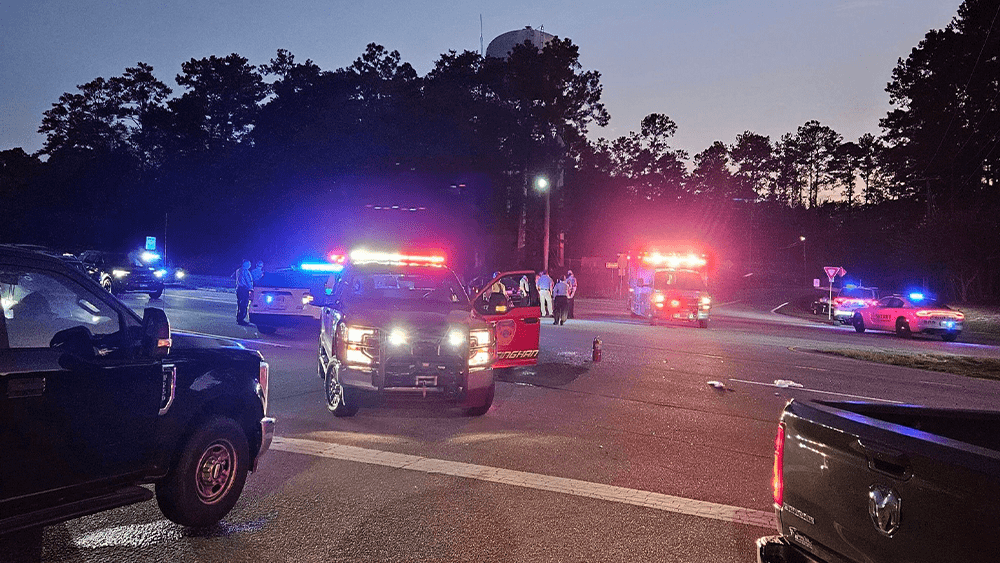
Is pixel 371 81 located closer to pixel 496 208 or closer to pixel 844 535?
pixel 496 208

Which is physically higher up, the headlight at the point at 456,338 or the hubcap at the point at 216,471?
the headlight at the point at 456,338

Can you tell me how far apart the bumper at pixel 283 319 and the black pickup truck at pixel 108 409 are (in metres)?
12.4

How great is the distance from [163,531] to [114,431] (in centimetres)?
107

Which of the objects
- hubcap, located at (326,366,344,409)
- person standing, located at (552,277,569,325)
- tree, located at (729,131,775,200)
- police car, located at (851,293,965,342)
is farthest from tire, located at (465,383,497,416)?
tree, located at (729,131,775,200)

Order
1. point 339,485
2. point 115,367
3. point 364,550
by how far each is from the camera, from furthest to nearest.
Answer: point 339,485 < point 364,550 < point 115,367

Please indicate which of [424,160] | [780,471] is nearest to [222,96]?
[424,160]

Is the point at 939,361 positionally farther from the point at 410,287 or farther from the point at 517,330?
the point at 410,287

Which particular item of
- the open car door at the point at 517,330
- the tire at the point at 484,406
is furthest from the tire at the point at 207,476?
the open car door at the point at 517,330

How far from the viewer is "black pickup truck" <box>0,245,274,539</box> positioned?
4.17 metres

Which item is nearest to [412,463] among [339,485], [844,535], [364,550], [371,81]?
[339,485]

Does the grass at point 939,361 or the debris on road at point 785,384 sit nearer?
the debris on road at point 785,384

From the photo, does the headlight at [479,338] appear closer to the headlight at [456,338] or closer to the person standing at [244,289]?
the headlight at [456,338]

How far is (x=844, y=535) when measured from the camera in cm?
325

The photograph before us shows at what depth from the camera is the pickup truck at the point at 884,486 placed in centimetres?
268
